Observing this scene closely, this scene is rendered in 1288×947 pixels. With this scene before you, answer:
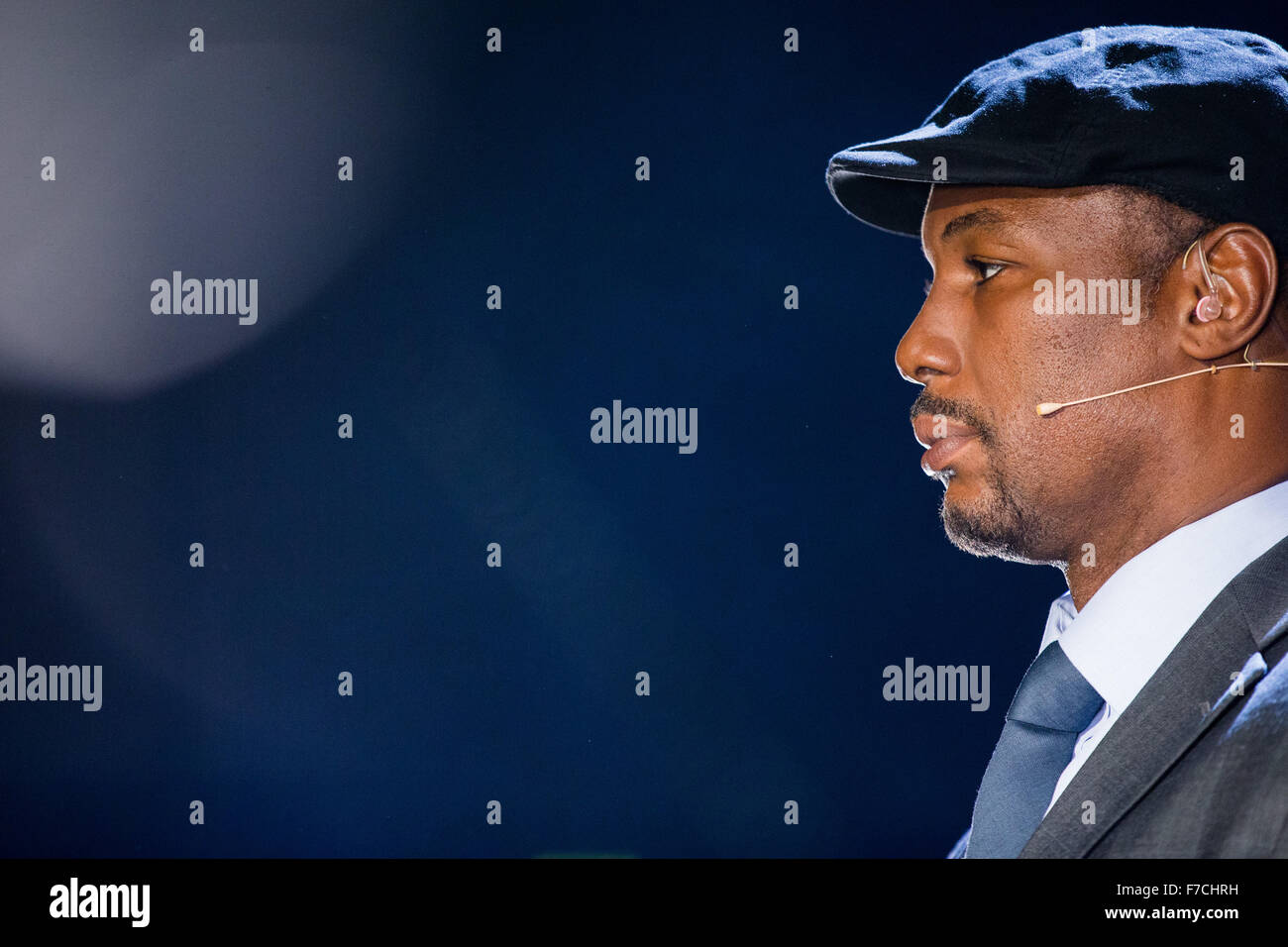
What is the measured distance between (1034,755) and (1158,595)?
0.71ft

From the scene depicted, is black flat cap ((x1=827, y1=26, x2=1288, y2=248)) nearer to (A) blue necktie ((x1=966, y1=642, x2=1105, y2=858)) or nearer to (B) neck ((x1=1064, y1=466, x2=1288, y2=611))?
(B) neck ((x1=1064, y1=466, x2=1288, y2=611))

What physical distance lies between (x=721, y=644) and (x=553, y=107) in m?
1.35

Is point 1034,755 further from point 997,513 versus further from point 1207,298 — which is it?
point 1207,298

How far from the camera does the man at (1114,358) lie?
1.02 meters

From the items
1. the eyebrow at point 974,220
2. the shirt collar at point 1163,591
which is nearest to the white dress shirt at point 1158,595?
the shirt collar at point 1163,591

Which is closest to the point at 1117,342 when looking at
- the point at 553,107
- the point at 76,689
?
the point at 553,107

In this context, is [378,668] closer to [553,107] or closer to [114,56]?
[553,107]

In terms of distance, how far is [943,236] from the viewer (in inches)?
46.9

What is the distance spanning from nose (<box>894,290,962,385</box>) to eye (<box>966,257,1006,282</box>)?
6 cm

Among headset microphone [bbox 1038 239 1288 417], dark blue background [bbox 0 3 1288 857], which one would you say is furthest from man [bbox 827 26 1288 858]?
dark blue background [bbox 0 3 1288 857]

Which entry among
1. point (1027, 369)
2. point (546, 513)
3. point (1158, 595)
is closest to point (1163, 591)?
point (1158, 595)

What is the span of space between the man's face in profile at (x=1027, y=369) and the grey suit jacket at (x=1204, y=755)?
20 centimetres
